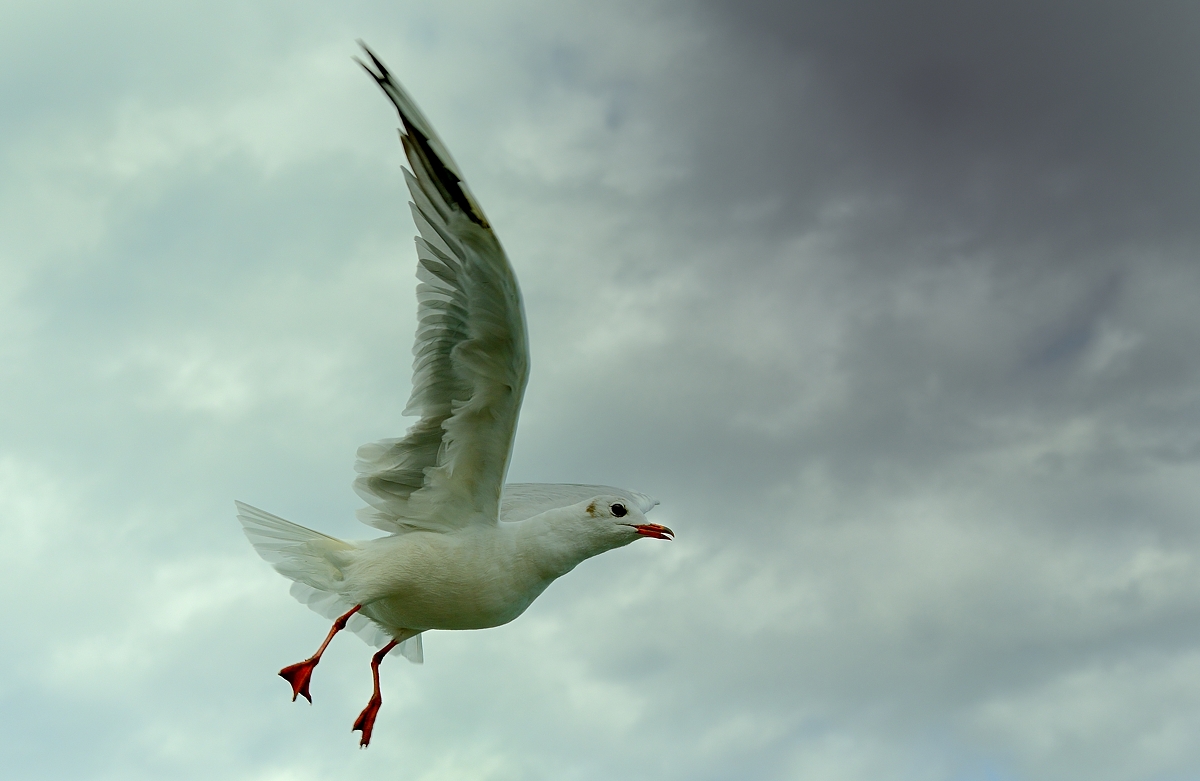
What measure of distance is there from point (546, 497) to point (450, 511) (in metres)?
2.98

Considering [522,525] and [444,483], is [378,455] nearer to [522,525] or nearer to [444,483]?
[444,483]

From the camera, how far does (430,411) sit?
10398 millimetres

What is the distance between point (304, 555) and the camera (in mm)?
11047

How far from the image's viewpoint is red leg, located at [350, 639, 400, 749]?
10.8 metres

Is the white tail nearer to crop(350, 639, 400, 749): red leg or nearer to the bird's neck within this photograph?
crop(350, 639, 400, 749): red leg

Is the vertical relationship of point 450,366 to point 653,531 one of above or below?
above

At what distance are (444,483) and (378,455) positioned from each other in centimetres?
73

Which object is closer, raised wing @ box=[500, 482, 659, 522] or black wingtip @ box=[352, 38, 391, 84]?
black wingtip @ box=[352, 38, 391, 84]

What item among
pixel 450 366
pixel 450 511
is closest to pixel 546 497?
pixel 450 511

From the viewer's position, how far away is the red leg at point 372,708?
35.4 ft

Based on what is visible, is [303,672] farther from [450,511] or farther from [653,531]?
[653,531]

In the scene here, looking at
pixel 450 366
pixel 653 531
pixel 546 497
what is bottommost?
pixel 653 531

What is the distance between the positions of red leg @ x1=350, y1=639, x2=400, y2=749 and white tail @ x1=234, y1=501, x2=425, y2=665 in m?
0.21

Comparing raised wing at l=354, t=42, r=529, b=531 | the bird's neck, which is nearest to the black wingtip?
raised wing at l=354, t=42, r=529, b=531
